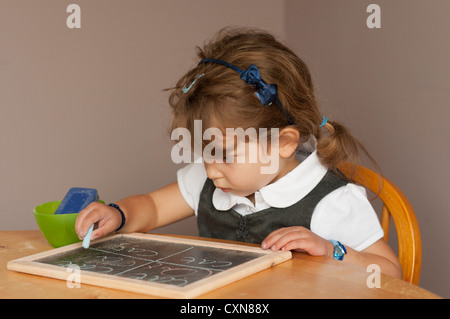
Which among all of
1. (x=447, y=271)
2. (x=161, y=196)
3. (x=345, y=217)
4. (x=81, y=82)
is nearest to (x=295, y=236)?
(x=345, y=217)

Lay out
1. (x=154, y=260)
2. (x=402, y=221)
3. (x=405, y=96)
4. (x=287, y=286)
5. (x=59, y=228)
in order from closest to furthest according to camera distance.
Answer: (x=287, y=286) < (x=154, y=260) < (x=59, y=228) < (x=402, y=221) < (x=405, y=96)

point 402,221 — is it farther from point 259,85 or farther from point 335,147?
point 259,85

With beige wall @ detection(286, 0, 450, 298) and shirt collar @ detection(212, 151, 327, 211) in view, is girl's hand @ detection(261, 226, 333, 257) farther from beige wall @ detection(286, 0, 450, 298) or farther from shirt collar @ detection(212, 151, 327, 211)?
beige wall @ detection(286, 0, 450, 298)

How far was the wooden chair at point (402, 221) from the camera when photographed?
1.01m

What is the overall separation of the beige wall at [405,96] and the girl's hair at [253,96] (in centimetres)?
40

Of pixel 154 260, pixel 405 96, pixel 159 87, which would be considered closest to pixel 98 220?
pixel 154 260

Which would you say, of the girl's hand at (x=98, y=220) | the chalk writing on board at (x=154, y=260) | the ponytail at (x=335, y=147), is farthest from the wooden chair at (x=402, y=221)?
the girl's hand at (x=98, y=220)

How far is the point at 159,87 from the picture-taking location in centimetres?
213

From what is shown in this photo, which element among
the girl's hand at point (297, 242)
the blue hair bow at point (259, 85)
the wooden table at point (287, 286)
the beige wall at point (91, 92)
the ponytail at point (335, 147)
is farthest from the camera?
the beige wall at point (91, 92)

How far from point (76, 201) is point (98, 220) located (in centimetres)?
9

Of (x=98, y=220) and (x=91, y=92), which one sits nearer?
(x=98, y=220)

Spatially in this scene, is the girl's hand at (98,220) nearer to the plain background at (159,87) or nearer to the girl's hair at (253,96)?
the girl's hair at (253,96)

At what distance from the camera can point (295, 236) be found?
859 millimetres
